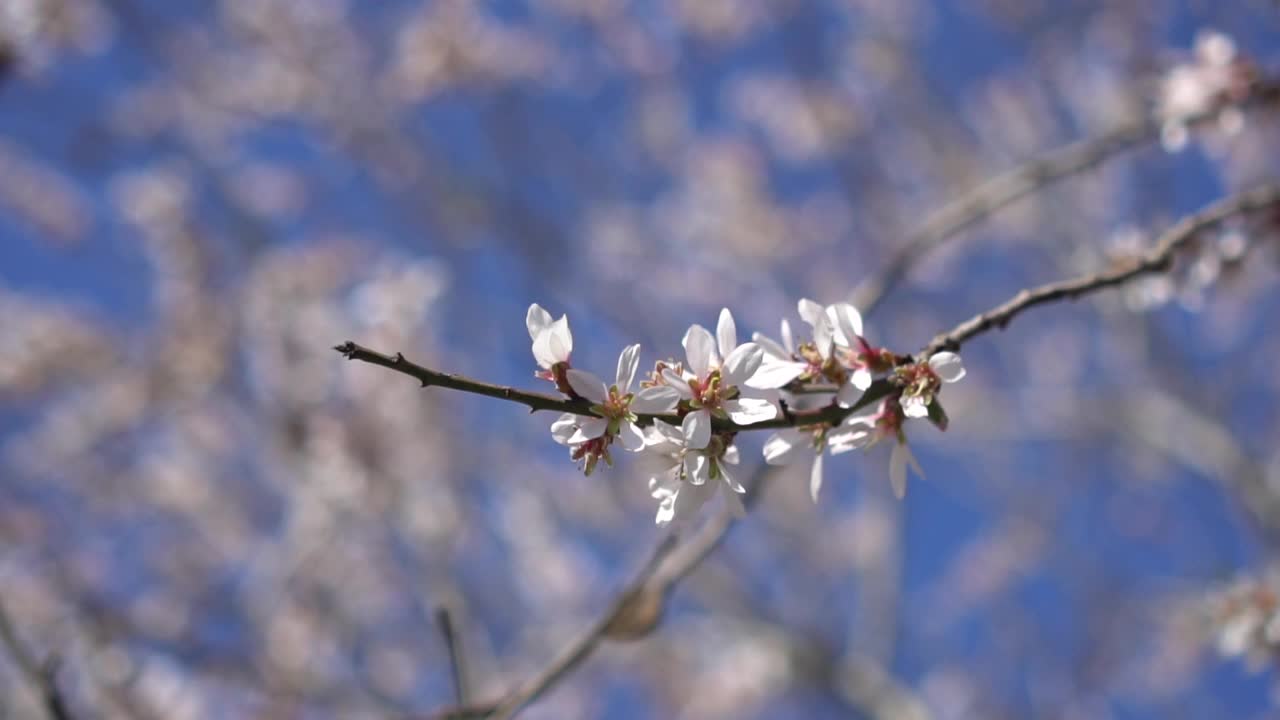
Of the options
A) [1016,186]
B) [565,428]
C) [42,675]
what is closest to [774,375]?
[565,428]

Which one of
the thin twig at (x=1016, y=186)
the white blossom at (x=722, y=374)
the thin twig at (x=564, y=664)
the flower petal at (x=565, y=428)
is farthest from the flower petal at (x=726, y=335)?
the thin twig at (x=1016, y=186)

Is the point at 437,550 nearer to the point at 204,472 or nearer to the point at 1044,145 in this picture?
the point at 204,472

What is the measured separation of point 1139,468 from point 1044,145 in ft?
10.2

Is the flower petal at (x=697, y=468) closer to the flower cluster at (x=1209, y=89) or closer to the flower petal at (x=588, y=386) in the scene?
the flower petal at (x=588, y=386)

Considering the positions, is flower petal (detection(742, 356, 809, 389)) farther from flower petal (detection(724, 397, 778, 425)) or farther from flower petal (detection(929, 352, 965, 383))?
flower petal (detection(929, 352, 965, 383))

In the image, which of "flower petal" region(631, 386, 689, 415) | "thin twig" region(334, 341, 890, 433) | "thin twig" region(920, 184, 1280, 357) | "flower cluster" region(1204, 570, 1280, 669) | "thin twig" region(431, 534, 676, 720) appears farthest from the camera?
"flower cluster" region(1204, 570, 1280, 669)

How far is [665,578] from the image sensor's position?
1756mm

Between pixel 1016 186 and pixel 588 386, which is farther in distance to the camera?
pixel 1016 186

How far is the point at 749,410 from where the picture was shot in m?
1.08

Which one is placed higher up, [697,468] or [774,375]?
[774,375]

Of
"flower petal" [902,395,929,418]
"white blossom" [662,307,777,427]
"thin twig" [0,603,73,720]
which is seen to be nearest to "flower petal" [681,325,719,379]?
"white blossom" [662,307,777,427]

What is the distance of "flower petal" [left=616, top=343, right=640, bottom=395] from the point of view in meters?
1.08

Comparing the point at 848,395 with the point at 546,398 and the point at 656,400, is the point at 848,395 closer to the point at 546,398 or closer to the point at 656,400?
the point at 656,400

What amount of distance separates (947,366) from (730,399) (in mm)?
282
